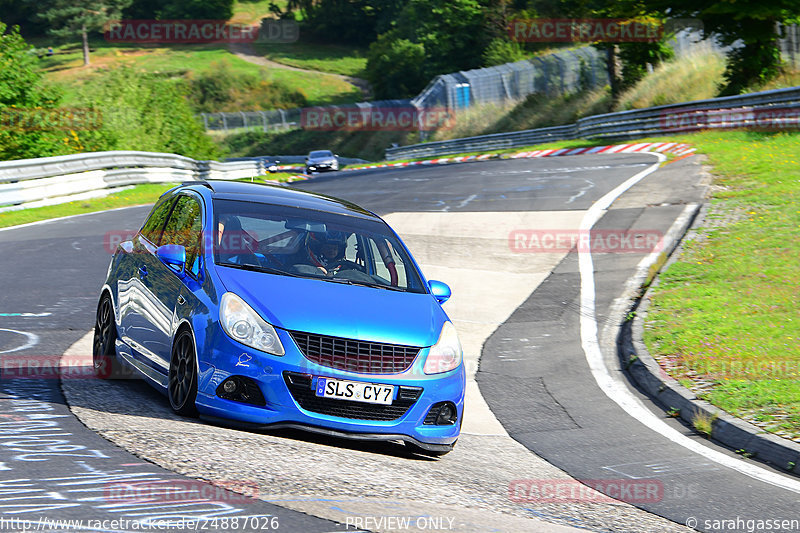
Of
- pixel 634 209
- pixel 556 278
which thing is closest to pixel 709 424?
pixel 556 278

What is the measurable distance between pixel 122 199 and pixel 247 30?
119696mm

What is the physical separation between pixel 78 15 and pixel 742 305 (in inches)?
4490

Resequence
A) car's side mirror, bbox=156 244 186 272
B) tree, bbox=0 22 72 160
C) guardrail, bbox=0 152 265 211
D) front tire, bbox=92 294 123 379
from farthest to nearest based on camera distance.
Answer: tree, bbox=0 22 72 160, guardrail, bbox=0 152 265 211, front tire, bbox=92 294 123 379, car's side mirror, bbox=156 244 186 272

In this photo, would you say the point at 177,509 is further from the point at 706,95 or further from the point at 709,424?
the point at 706,95

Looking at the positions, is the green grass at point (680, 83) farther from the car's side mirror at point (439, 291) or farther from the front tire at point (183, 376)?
the front tire at point (183, 376)

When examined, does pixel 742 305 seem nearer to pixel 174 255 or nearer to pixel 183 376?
pixel 174 255

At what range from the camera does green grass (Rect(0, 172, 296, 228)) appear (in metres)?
20.2

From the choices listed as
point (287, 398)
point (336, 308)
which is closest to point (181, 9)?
point (336, 308)

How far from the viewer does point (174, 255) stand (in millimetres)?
7105

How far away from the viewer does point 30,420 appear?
241 inches

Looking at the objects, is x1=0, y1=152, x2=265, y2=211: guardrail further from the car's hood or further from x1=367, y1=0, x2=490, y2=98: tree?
x1=367, y1=0, x2=490, y2=98: tree

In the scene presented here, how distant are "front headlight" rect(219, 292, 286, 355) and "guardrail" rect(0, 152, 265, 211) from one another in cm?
1589

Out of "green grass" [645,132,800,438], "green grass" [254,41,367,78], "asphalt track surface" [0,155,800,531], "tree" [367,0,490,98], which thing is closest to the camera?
"asphalt track surface" [0,155,800,531]

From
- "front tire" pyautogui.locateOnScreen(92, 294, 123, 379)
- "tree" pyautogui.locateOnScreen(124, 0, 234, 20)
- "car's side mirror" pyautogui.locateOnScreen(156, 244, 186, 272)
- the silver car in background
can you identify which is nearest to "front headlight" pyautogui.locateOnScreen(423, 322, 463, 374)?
"car's side mirror" pyautogui.locateOnScreen(156, 244, 186, 272)
